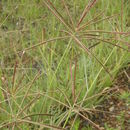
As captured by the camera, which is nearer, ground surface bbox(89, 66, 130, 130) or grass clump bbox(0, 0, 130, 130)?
grass clump bbox(0, 0, 130, 130)

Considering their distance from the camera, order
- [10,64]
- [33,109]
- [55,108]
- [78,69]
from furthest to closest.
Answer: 1. [10,64]
2. [78,69]
3. [55,108]
4. [33,109]

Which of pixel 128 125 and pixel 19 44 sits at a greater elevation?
pixel 19 44

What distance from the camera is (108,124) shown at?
1.87 m

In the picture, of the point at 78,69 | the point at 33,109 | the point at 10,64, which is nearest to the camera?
the point at 33,109

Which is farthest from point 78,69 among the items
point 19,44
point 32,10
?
point 32,10

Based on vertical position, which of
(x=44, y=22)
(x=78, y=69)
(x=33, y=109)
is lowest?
(x=33, y=109)

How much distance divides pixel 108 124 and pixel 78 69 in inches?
15.6

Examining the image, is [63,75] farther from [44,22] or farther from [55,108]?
[44,22]

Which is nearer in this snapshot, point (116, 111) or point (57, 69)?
point (57, 69)

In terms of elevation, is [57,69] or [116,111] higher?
[57,69]

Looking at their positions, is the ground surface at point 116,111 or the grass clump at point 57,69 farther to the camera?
the ground surface at point 116,111

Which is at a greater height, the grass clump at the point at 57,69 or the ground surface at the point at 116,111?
the grass clump at the point at 57,69

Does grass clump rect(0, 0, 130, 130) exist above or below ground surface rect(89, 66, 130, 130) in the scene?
above

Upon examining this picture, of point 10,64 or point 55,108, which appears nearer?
point 55,108
